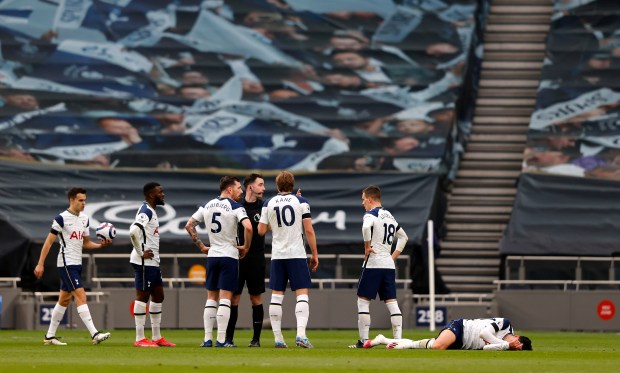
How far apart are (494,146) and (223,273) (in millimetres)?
19102

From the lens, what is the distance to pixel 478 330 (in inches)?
721

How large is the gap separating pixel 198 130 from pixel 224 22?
146 inches

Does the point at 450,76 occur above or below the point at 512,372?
above

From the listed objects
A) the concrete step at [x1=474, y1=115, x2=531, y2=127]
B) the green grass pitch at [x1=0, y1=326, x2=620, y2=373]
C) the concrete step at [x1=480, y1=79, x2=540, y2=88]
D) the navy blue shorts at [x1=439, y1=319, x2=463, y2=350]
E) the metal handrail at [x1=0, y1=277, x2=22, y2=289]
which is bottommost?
the green grass pitch at [x1=0, y1=326, x2=620, y2=373]

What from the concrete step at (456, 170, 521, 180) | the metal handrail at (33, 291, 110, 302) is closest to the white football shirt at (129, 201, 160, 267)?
the metal handrail at (33, 291, 110, 302)

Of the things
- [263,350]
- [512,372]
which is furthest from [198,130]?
[512,372]

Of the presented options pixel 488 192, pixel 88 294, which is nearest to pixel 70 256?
pixel 88 294

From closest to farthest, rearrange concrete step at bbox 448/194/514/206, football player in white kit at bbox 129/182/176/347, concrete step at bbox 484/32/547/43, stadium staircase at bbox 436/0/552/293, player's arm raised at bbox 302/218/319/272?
player's arm raised at bbox 302/218/319/272 → football player in white kit at bbox 129/182/176/347 → stadium staircase at bbox 436/0/552/293 → concrete step at bbox 448/194/514/206 → concrete step at bbox 484/32/547/43

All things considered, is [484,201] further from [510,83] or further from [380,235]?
[380,235]

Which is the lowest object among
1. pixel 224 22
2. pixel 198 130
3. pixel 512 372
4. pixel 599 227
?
pixel 512 372

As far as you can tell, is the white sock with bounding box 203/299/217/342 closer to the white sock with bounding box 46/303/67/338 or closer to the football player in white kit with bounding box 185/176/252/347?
the football player in white kit with bounding box 185/176/252/347

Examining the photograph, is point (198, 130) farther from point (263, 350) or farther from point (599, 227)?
point (263, 350)

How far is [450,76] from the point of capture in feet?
126

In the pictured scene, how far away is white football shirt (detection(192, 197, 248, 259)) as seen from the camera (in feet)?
64.4
